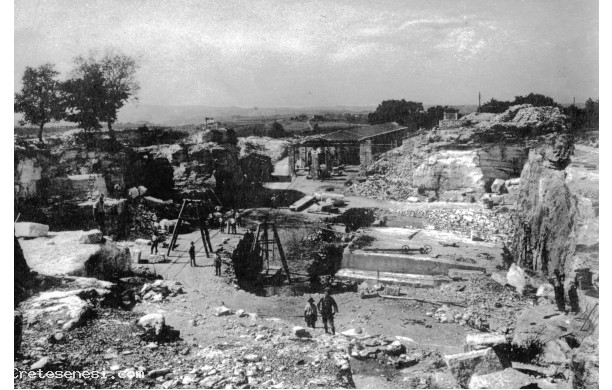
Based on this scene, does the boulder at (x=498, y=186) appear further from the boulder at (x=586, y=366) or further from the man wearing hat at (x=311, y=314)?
the man wearing hat at (x=311, y=314)

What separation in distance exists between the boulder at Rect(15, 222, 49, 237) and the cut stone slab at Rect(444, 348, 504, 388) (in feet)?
25.4

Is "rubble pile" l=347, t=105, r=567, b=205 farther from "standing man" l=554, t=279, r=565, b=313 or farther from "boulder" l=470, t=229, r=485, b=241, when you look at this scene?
"standing man" l=554, t=279, r=565, b=313

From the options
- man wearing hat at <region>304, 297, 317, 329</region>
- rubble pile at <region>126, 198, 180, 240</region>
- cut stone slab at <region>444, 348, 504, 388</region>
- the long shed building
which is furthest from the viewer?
the long shed building

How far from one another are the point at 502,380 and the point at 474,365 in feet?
1.18

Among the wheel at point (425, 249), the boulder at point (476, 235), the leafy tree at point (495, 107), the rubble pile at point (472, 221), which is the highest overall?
the leafy tree at point (495, 107)

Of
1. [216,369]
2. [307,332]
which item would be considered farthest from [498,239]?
[216,369]

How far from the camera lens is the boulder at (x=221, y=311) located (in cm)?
684

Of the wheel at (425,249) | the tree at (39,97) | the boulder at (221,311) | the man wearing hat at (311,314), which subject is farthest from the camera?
the wheel at (425,249)

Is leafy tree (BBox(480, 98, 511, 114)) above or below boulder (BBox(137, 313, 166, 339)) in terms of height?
above

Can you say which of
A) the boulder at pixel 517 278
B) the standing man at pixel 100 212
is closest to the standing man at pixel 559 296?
the boulder at pixel 517 278

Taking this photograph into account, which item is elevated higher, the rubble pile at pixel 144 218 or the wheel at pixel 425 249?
the rubble pile at pixel 144 218

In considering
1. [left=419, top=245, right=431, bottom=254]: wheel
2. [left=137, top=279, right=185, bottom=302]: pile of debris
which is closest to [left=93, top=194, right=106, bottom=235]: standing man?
[left=137, top=279, right=185, bottom=302]: pile of debris

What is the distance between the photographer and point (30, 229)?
793 centimetres

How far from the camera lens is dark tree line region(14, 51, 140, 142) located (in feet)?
24.7
